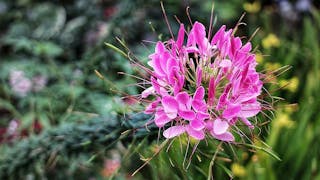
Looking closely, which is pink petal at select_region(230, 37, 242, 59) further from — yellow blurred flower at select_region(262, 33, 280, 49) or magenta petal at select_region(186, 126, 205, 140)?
yellow blurred flower at select_region(262, 33, 280, 49)

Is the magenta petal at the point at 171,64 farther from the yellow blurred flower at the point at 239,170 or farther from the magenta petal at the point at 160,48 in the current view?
the yellow blurred flower at the point at 239,170

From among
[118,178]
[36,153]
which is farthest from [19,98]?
[36,153]

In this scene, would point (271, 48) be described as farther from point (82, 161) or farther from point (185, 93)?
point (185, 93)

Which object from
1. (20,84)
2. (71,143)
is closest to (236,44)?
(71,143)

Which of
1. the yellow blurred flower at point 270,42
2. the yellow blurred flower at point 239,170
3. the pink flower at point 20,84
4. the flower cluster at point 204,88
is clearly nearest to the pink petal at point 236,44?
the flower cluster at point 204,88

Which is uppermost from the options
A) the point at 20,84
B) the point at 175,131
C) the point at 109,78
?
the point at 175,131

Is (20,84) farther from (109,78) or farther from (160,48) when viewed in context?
(160,48)

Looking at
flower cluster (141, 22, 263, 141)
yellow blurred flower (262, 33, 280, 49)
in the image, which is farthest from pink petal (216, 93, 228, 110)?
yellow blurred flower (262, 33, 280, 49)
